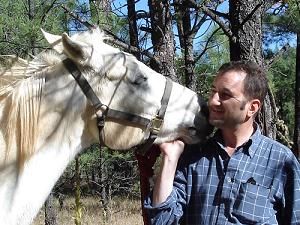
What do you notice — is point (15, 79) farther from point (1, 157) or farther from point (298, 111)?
A: point (298, 111)

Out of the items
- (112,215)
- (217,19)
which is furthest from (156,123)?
(112,215)

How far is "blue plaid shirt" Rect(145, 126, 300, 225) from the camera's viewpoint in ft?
7.06

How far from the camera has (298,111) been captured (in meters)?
11.2

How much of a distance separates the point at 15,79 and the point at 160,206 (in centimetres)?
105

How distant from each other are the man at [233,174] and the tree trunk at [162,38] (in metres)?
1.57

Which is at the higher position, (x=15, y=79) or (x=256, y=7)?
(x=256, y=7)

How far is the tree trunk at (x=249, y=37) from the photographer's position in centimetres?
321

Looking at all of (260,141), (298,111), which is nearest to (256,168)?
(260,141)

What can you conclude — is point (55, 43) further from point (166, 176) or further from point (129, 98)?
point (166, 176)

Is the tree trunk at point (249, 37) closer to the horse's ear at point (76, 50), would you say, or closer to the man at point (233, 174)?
the man at point (233, 174)

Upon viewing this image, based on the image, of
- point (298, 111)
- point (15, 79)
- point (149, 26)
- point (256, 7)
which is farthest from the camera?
point (298, 111)

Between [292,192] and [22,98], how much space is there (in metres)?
1.40

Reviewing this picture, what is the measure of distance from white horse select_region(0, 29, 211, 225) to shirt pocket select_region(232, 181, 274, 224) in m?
0.57

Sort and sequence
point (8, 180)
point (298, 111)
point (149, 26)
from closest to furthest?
point (8, 180), point (149, 26), point (298, 111)
